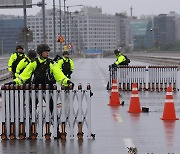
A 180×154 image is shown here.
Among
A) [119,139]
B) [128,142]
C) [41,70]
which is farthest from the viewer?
[41,70]

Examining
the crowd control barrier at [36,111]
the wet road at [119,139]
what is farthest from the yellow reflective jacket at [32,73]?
the wet road at [119,139]

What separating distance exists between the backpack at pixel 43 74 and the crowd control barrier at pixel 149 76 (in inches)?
628

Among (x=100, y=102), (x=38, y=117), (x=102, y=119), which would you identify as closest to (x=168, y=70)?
(x=100, y=102)

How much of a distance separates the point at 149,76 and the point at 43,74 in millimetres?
16425

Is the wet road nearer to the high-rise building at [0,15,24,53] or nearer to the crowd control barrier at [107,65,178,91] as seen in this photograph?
the crowd control barrier at [107,65,178,91]

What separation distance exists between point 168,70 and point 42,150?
60.1 ft

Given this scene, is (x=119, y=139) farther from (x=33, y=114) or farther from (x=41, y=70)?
(x=41, y=70)

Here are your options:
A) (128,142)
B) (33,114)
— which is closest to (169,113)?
(128,142)

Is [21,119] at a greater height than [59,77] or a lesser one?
lesser

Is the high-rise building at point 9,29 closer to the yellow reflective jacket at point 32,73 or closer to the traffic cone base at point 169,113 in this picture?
the traffic cone base at point 169,113

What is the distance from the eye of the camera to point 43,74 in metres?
13.8

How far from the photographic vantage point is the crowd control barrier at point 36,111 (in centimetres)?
1305

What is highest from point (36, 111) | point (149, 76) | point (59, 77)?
point (59, 77)

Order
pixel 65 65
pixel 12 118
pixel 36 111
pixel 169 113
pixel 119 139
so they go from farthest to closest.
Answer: pixel 65 65
pixel 169 113
pixel 119 139
pixel 36 111
pixel 12 118
